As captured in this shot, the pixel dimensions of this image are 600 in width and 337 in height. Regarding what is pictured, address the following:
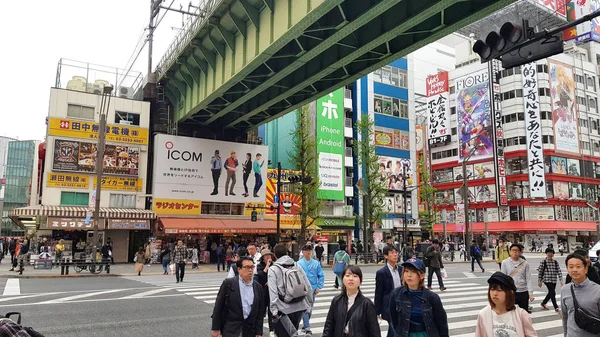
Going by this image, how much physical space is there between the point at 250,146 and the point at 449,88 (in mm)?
37201

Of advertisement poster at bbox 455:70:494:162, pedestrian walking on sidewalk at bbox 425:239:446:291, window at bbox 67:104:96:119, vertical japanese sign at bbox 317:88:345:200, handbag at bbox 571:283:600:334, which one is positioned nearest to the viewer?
handbag at bbox 571:283:600:334

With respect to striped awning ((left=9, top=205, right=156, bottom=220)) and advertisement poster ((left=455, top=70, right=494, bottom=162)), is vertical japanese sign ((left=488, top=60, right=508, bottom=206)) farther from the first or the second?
striped awning ((left=9, top=205, right=156, bottom=220))

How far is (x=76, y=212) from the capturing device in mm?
28047

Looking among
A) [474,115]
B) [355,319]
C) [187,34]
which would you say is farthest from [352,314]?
[474,115]

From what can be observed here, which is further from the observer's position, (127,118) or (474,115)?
(474,115)

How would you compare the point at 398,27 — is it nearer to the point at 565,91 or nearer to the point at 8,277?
the point at 8,277

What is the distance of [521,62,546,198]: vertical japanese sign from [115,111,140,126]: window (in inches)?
1720

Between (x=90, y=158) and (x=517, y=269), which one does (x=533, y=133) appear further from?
(x=517, y=269)

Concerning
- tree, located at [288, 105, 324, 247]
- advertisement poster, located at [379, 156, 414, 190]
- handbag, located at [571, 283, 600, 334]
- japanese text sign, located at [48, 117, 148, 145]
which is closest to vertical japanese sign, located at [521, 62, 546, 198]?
advertisement poster, located at [379, 156, 414, 190]

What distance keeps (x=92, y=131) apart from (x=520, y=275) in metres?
28.5

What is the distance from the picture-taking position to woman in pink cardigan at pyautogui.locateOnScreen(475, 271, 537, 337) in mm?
3422

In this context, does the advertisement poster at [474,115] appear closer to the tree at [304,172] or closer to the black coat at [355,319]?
the tree at [304,172]

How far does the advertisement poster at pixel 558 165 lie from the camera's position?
53.6m

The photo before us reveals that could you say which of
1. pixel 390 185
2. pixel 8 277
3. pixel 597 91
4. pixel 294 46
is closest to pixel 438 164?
pixel 390 185
